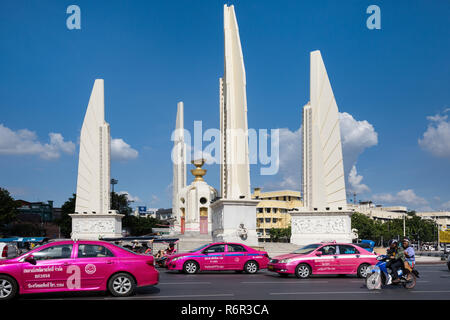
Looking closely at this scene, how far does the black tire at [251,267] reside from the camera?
1751cm

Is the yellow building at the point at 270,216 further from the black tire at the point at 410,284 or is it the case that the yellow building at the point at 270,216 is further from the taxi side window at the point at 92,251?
the taxi side window at the point at 92,251

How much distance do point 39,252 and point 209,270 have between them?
28.7ft

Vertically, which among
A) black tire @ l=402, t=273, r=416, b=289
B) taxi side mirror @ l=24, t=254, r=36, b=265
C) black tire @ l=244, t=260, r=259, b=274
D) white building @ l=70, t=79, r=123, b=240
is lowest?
black tire @ l=244, t=260, r=259, b=274

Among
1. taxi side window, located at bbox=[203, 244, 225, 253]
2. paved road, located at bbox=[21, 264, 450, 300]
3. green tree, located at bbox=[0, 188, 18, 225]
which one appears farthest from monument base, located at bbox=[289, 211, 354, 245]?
green tree, located at bbox=[0, 188, 18, 225]

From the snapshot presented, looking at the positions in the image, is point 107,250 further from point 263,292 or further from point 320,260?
point 320,260

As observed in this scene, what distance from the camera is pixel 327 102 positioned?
3438cm

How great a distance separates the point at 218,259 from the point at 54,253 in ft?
25.5

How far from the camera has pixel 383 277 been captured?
1279cm

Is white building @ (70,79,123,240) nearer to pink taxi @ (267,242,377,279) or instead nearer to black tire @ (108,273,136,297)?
pink taxi @ (267,242,377,279)

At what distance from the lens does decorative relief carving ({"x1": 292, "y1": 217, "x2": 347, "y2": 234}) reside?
3219cm

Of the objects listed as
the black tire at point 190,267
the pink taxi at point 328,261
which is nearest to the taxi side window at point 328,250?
the pink taxi at point 328,261

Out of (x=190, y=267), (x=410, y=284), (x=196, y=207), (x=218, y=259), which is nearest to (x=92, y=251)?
(x=190, y=267)

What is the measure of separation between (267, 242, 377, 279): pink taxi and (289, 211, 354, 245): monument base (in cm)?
1662
